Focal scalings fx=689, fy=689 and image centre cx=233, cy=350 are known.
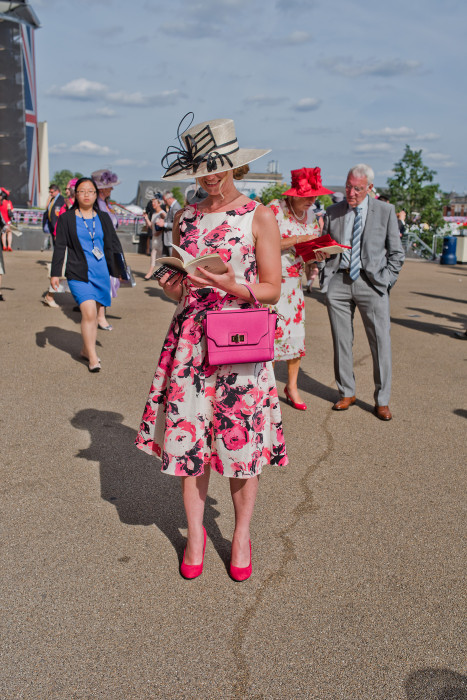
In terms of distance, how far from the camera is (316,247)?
5223 millimetres

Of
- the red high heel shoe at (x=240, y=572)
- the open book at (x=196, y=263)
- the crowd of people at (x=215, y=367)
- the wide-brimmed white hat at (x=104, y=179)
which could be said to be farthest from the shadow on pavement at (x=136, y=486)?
the wide-brimmed white hat at (x=104, y=179)

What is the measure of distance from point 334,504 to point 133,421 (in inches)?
80.7

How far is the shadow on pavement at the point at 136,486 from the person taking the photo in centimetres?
378

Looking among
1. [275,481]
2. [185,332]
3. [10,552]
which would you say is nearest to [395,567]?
[275,481]

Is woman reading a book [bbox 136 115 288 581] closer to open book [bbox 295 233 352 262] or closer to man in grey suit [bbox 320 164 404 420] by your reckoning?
open book [bbox 295 233 352 262]

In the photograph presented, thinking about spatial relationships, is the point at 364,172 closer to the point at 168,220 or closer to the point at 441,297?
the point at 168,220

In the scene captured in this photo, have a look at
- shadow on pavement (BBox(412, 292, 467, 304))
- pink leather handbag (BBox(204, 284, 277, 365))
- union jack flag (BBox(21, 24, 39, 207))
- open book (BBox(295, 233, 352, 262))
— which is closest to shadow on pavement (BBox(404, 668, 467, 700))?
pink leather handbag (BBox(204, 284, 277, 365))

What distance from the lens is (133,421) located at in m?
5.55

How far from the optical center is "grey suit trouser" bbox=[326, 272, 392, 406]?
5.80 metres

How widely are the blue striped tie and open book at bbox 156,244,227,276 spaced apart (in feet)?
9.85

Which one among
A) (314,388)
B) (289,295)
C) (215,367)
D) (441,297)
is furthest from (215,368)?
(441,297)

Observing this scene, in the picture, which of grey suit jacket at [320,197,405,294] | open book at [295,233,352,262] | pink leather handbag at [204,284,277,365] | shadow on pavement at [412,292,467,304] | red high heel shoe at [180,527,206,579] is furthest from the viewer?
shadow on pavement at [412,292,467,304]

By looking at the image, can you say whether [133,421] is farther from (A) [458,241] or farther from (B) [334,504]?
(A) [458,241]

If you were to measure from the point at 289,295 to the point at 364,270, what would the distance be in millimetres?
666
